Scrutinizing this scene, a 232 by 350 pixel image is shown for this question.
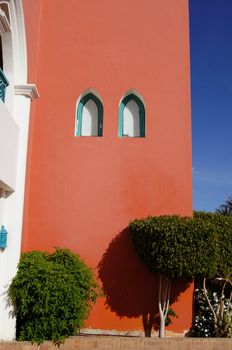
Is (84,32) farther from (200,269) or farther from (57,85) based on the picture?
(200,269)

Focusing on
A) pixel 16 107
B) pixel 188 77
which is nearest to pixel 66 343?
pixel 16 107

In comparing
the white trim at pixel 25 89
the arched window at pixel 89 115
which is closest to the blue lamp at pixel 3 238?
the white trim at pixel 25 89

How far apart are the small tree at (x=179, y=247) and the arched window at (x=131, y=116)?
6.97 feet

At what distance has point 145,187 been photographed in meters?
7.38

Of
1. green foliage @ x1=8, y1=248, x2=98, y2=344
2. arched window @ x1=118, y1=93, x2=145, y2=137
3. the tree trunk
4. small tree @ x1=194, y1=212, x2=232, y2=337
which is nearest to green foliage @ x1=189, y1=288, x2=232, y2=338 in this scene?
small tree @ x1=194, y1=212, x2=232, y2=337

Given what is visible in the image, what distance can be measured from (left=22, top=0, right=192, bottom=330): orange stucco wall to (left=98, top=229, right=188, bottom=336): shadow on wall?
19 millimetres

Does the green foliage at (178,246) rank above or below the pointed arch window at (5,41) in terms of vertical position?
below

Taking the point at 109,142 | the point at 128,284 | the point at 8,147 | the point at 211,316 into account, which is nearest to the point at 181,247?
the point at 128,284

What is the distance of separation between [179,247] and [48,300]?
223cm

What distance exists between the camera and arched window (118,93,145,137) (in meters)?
7.77

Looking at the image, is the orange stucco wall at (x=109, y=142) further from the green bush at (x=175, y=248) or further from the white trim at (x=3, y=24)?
the white trim at (x=3, y=24)

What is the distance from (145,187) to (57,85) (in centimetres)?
279

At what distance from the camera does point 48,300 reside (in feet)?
18.7

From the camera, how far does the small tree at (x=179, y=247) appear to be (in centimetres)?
614
